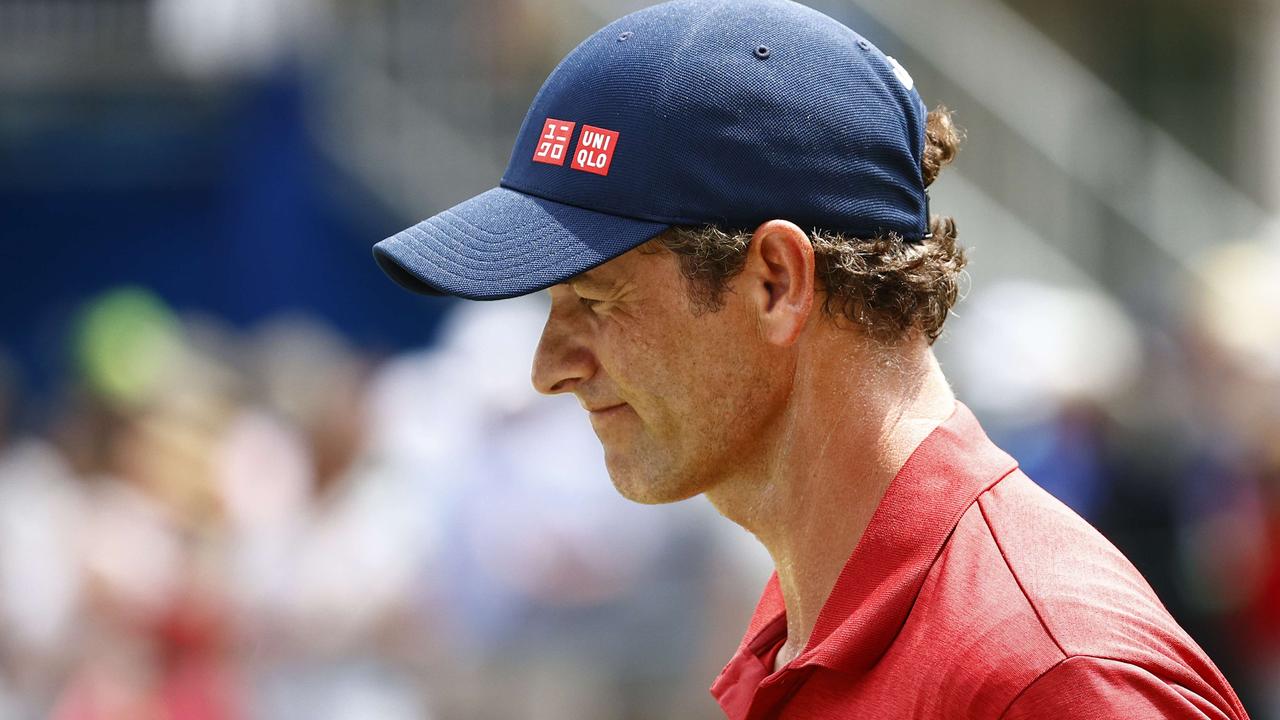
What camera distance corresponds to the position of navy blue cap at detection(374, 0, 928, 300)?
6.88 ft

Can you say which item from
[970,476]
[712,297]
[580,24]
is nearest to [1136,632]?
[970,476]

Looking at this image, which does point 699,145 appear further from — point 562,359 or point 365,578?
point 365,578

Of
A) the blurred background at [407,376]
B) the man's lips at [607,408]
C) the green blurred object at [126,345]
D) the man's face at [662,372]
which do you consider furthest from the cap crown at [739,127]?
the green blurred object at [126,345]

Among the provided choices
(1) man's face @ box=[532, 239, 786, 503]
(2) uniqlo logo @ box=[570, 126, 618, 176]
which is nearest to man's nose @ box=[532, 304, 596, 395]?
(1) man's face @ box=[532, 239, 786, 503]

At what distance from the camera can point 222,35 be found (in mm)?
10195

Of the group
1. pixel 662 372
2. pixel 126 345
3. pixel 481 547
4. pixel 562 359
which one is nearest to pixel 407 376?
pixel 126 345

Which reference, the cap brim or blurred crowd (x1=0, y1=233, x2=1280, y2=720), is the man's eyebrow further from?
blurred crowd (x1=0, y1=233, x2=1280, y2=720)

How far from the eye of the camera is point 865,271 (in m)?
2.14

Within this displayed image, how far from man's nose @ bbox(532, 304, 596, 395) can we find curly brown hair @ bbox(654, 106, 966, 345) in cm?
20

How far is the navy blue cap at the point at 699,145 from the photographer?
2.10m

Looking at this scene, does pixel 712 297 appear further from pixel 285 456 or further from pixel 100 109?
pixel 100 109

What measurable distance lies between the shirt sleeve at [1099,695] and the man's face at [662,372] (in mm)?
553

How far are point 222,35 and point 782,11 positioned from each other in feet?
28.0

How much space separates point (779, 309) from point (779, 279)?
0.12ft
